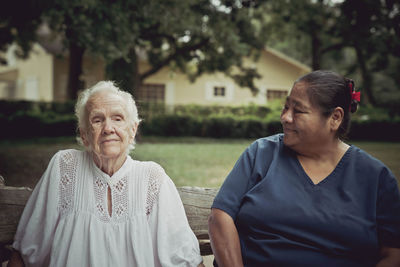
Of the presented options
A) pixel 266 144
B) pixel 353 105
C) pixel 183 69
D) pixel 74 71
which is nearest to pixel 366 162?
pixel 353 105

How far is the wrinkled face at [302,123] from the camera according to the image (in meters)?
2.09

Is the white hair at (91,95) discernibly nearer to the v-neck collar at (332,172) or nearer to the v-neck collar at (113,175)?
the v-neck collar at (113,175)

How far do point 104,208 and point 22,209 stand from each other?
1.74 feet

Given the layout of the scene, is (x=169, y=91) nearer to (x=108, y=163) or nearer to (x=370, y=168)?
(x=108, y=163)

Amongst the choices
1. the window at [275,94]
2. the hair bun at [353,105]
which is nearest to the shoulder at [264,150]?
the hair bun at [353,105]

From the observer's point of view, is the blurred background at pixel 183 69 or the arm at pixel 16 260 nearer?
the arm at pixel 16 260

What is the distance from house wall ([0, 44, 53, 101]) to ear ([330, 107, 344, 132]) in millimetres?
22285

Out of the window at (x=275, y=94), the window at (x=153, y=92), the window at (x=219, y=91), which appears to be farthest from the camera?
the window at (x=275, y=94)

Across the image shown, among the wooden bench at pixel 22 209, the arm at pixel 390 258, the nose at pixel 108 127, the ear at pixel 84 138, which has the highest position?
the nose at pixel 108 127

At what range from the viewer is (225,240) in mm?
2023

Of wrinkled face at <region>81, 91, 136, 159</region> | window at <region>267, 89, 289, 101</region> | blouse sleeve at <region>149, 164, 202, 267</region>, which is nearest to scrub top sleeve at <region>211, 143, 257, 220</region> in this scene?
blouse sleeve at <region>149, 164, 202, 267</region>

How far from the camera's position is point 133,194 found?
6.83ft

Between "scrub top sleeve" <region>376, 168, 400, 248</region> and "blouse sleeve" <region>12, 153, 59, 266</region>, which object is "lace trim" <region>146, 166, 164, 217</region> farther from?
"scrub top sleeve" <region>376, 168, 400, 248</region>

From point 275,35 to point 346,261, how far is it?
19.2 m
